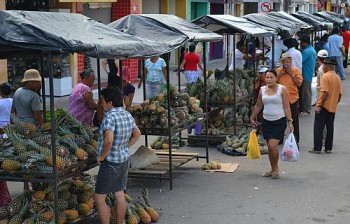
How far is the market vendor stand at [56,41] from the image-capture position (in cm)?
550

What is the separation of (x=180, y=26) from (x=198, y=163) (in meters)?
2.49

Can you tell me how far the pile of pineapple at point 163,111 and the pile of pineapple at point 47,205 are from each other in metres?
2.13

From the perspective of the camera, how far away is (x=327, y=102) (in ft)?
34.6

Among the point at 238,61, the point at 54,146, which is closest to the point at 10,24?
the point at 54,146

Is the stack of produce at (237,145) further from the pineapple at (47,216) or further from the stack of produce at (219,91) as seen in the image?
the pineapple at (47,216)

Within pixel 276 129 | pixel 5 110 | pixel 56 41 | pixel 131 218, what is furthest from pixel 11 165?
pixel 276 129

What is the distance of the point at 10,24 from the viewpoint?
5.62 meters

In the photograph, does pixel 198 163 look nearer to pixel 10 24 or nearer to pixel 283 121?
Answer: pixel 283 121

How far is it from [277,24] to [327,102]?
14.9 ft

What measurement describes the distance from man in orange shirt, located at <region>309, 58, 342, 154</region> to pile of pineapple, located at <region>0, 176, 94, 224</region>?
532 cm

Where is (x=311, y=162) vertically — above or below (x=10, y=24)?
below

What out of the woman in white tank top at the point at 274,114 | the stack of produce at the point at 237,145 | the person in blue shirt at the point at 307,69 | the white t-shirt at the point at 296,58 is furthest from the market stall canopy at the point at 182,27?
the person in blue shirt at the point at 307,69

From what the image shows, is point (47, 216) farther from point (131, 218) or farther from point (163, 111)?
point (163, 111)

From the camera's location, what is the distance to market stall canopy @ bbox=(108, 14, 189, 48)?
26.8ft
